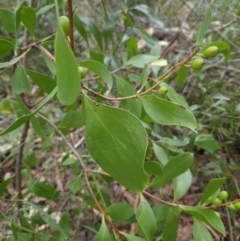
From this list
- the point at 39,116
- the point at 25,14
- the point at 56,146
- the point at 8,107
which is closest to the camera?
the point at 25,14

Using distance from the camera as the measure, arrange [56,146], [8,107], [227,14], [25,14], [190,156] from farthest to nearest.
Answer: [227,14] → [56,146] → [8,107] → [190,156] → [25,14]

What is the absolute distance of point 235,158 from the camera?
1324 mm

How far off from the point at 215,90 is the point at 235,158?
28 cm

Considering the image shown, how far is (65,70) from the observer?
440mm

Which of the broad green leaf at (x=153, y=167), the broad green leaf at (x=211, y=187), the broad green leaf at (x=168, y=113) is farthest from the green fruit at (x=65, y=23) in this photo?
the broad green leaf at (x=211, y=187)

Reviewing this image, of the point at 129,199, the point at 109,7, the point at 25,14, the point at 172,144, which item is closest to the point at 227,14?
the point at 109,7

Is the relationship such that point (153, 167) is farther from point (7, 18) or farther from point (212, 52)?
point (7, 18)

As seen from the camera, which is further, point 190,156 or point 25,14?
point 190,156

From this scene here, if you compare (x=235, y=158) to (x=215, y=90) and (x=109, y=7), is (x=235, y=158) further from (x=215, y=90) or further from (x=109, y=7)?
(x=109, y=7)

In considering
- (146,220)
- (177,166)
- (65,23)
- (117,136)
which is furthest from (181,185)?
(65,23)

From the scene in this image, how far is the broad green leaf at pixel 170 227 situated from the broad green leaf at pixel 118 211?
12 cm

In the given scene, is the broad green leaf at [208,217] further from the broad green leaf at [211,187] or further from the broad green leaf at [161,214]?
the broad green leaf at [161,214]

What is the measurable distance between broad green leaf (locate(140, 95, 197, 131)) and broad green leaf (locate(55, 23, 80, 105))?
235mm

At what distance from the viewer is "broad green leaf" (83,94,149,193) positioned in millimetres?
534
